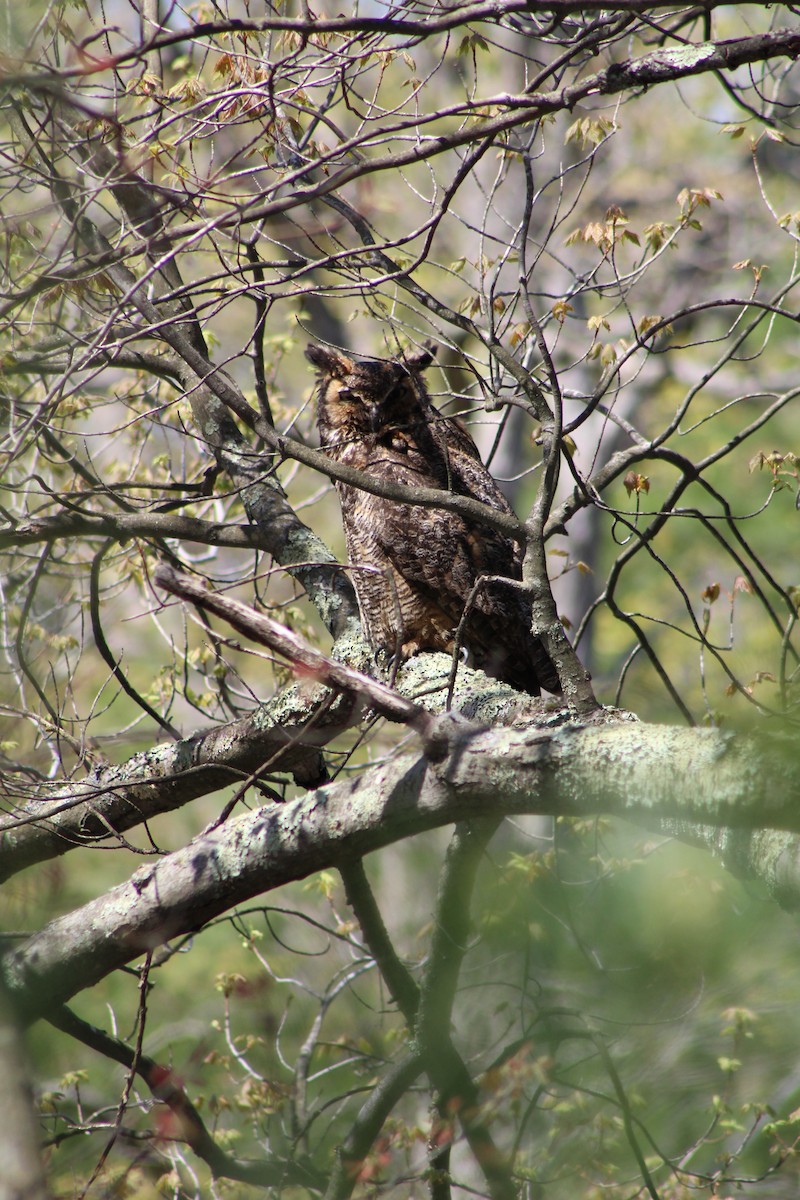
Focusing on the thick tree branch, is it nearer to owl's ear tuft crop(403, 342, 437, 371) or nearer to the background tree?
the background tree

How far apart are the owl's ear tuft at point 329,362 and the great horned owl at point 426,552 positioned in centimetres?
14

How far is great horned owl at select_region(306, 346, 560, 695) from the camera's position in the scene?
3.96m

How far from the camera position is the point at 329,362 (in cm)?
459

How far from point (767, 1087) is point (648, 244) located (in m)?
2.69

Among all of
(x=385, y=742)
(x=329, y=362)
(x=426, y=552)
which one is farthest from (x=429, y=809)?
(x=329, y=362)

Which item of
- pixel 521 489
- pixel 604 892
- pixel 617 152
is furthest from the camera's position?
pixel 617 152

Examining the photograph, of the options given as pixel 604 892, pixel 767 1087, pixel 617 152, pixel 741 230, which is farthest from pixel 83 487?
pixel 741 230

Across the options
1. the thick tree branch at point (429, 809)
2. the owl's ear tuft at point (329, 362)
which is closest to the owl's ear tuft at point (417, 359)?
the owl's ear tuft at point (329, 362)

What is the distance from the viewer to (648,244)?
11.5 ft

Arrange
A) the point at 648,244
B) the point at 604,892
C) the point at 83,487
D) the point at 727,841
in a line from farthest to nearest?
the point at 83,487 → the point at 648,244 → the point at 604,892 → the point at 727,841

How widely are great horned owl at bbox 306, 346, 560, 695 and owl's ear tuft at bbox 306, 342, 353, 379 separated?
0.45 ft

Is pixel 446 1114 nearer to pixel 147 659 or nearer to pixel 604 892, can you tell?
pixel 604 892

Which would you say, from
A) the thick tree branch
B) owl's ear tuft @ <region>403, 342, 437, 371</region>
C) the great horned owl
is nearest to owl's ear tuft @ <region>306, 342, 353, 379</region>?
the great horned owl

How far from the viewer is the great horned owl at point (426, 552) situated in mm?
3957
